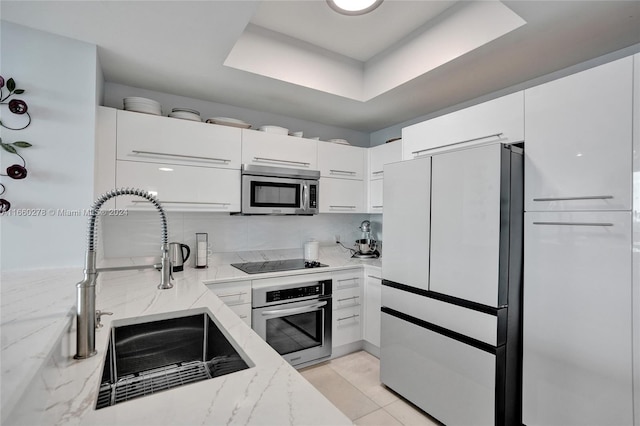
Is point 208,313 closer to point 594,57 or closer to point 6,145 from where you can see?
point 6,145

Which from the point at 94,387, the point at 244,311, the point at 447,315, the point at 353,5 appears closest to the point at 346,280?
the point at 244,311

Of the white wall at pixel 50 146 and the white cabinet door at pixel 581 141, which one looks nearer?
the white cabinet door at pixel 581 141

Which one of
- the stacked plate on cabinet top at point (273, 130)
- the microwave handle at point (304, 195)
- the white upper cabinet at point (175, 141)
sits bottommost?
the microwave handle at point (304, 195)

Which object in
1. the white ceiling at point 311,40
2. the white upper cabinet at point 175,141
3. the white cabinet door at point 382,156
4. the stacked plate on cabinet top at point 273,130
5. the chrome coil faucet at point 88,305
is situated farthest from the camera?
the white cabinet door at point 382,156

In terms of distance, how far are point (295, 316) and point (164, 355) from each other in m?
1.33

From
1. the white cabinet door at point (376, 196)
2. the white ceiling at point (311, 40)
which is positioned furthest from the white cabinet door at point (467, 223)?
the white cabinet door at point (376, 196)

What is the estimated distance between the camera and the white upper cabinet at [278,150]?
255 centimetres

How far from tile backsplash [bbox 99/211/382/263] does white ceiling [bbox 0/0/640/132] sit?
1057 mm

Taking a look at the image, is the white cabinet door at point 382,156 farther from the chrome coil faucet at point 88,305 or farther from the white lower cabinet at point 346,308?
the chrome coil faucet at point 88,305

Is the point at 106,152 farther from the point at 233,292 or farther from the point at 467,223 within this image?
the point at 467,223

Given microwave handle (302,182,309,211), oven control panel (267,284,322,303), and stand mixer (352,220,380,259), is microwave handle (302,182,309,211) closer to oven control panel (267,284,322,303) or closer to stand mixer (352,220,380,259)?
oven control panel (267,284,322,303)

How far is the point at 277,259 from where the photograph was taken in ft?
9.83

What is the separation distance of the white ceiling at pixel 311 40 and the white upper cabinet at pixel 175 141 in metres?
0.33

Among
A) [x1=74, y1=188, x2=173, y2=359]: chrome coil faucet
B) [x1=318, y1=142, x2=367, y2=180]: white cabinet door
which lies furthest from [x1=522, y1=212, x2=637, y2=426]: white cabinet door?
[x1=74, y1=188, x2=173, y2=359]: chrome coil faucet
